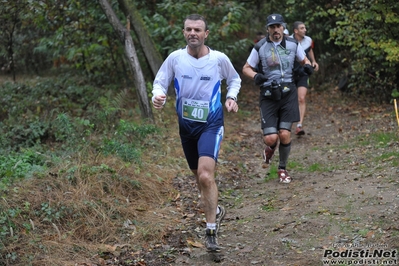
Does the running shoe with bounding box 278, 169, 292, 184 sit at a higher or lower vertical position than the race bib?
lower

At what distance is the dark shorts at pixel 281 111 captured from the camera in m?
8.29

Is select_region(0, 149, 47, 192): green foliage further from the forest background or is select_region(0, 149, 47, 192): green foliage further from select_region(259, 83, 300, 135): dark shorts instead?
select_region(259, 83, 300, 135): dark shorts

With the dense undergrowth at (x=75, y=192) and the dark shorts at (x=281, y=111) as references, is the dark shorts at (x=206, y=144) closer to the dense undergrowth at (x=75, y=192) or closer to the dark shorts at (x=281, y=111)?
the dense undergrowth at (x=75, y=192)

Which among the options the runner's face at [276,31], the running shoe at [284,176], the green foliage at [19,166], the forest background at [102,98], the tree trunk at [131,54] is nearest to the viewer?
the forest background at [102,98]

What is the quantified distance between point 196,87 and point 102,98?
716 centimetres

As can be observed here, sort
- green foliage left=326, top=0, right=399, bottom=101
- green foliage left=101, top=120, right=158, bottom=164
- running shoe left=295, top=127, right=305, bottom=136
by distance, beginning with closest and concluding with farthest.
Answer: green foliage left=101, top=120, right=158, bottom=164
running shoe left=295, top=127, right=305, bottom=136
green foliage left=326, top=0, right=399, bottom=101

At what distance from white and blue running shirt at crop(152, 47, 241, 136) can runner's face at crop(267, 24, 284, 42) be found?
2110 millimetres

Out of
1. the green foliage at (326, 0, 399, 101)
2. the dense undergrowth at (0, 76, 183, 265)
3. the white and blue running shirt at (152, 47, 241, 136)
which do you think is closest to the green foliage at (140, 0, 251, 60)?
the green foliage at (326, 0, 399, 101)

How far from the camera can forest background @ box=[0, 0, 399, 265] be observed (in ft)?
20.9

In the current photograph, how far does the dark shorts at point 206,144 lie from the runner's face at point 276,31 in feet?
7.94

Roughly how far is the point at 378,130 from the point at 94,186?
649cm

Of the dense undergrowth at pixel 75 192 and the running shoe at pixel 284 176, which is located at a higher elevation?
the dense undergrowth at pixel 75 192

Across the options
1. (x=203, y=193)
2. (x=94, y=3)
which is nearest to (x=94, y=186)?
(x=203, y=193)

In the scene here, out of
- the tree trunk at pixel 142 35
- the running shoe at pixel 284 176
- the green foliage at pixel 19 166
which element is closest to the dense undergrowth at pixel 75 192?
the green foliage at pixel 19 166
